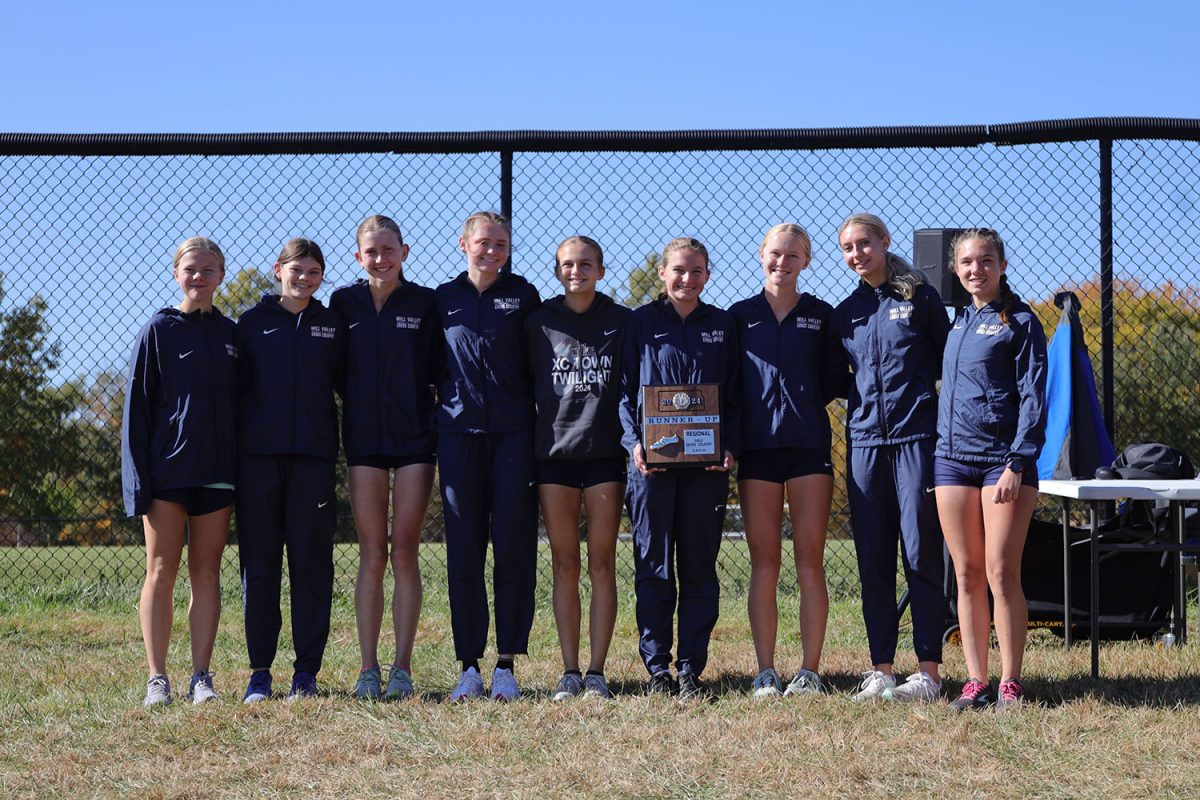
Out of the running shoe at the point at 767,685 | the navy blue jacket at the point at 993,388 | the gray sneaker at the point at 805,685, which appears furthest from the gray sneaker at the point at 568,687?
the navy blue jacket at the point at 993,388

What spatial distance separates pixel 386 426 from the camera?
4.76 m

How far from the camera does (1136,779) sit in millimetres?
3574

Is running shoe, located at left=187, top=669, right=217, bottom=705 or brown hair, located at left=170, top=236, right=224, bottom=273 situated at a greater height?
brown hair, located at left=170, top=236, right=224, bottom=273

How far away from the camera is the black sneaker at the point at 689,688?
15.1 feet

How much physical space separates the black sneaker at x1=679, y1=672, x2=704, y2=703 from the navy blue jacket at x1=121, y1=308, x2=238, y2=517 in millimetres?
1950

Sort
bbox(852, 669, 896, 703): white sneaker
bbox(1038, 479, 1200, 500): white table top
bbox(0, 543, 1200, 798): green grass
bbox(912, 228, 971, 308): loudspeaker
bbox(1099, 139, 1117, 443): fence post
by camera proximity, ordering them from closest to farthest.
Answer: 1. bbox(0, 543, 1200, 798): green grass
2. bbox(852, 669, 896, 703): white sneaker
3. bbox(1038, 479, 1200, 500): white table top
4. bbox(912, 228, 971, 308): loudspeaker
5. bbox(1099, 139, 1117, 443): fence post

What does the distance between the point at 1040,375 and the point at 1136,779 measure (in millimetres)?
1440

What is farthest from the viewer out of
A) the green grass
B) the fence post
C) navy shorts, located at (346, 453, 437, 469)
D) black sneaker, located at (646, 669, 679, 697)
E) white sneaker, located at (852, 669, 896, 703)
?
the fence post

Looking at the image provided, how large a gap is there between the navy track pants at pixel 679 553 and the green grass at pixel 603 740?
0.24 m

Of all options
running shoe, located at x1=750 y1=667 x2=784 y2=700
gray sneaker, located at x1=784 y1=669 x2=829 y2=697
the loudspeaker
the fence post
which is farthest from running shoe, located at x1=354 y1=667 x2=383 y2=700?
the fence post

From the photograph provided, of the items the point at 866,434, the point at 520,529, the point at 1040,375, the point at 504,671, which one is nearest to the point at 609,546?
the point at 520,529

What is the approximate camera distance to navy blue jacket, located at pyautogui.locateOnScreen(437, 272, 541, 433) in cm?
474

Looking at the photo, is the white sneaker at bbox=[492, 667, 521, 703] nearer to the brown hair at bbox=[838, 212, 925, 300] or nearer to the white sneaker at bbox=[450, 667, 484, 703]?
the white sneaker at bbox=[450, 667, 484, 703]

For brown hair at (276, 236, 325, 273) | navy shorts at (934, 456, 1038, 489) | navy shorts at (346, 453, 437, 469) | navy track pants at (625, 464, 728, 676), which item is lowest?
navy track pants at (625, 464, 728, 676)
